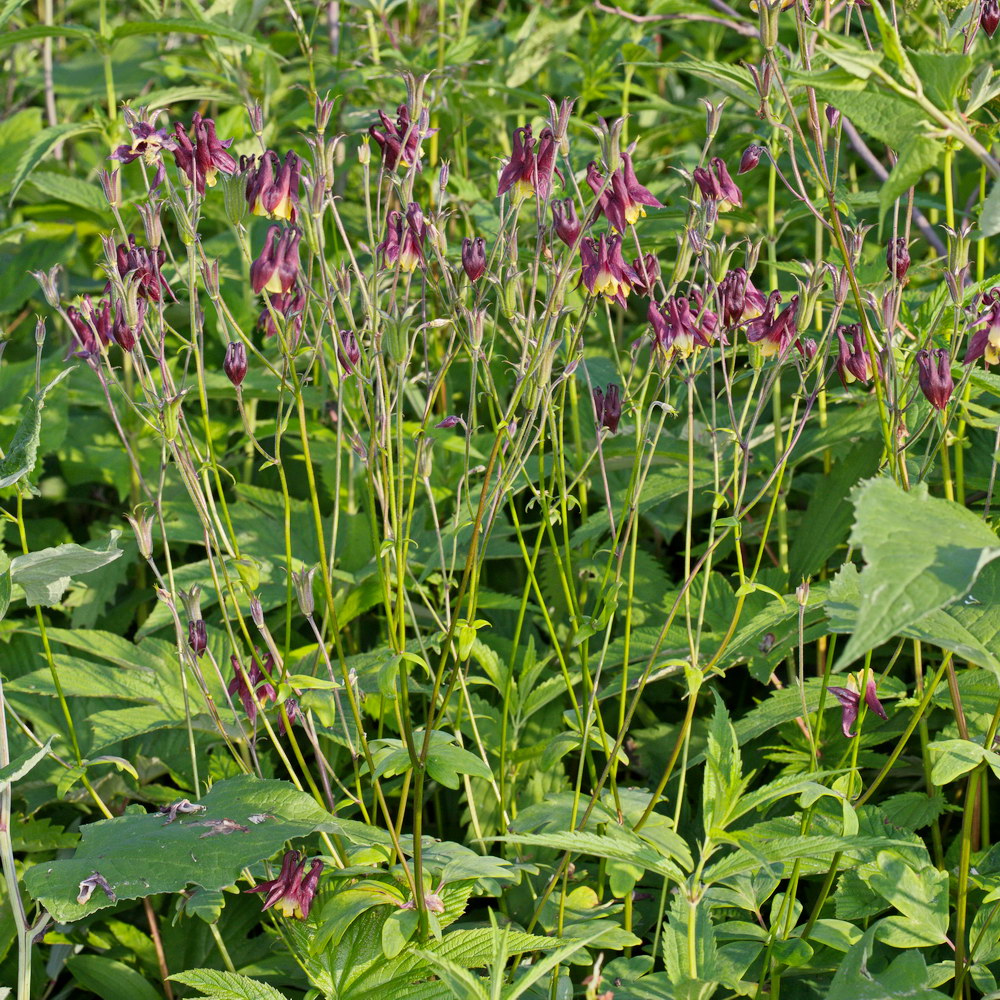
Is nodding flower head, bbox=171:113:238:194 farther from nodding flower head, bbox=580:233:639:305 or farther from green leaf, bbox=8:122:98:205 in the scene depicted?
green leaf, bbox=8:122:98:205

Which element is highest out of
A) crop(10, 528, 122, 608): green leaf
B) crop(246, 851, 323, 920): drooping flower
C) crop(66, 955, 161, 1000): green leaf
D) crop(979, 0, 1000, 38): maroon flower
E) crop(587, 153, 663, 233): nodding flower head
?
crop(979, 0, 1000, 38): maroon flower

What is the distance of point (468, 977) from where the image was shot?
4.06ft

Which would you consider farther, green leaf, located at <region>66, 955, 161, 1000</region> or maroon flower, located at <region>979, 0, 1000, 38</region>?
green leaf, located at <region>66, 955, 161, 1000</region>

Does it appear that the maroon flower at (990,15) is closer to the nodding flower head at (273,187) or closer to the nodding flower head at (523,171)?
the nodding flower head at (523,171)

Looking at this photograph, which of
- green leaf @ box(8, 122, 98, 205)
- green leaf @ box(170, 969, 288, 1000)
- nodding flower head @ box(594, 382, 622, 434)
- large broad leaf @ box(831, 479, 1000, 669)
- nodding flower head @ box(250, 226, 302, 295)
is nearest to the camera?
large broad leaf @ box(831, 479, 1000, 669)

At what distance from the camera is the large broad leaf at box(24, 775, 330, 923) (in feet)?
4.65

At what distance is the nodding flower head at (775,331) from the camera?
5.04 ft

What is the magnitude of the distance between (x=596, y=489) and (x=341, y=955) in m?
1.32

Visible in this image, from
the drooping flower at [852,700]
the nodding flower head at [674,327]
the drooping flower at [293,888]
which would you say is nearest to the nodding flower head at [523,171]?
the nodding flower head at [674,327]

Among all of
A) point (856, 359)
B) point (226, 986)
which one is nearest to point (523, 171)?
point (856, 359)

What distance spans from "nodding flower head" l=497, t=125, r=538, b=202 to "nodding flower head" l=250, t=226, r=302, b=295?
0.30m

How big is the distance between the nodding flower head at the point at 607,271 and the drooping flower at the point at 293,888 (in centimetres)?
95

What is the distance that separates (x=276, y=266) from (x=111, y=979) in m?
1.39

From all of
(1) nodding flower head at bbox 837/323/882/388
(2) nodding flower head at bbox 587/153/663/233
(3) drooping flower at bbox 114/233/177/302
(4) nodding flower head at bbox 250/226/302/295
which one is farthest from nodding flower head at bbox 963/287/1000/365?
(3) drooping flower at bbox 114/233/177/302
